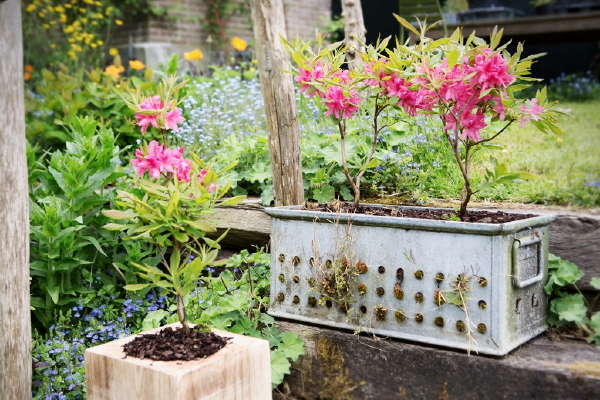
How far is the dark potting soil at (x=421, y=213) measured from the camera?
227cm

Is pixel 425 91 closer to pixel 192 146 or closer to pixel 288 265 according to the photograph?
pixel 288 265

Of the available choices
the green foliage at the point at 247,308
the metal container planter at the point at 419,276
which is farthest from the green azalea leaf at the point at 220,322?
the metal container planter at the point at 419,276

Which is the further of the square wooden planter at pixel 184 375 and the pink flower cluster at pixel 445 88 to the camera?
the pink flower cluster at pixel 445 88

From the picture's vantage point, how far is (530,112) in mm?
2180

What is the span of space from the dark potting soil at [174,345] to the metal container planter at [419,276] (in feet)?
1.67

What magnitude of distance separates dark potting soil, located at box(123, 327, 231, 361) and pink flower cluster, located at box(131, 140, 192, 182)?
0.52 meters

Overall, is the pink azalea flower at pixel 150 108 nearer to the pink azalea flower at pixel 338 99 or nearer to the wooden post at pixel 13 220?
the wooden post at pixel 13 220

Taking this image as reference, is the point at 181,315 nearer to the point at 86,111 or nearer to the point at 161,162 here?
the point at 161,162

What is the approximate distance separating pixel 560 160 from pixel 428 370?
1790mm

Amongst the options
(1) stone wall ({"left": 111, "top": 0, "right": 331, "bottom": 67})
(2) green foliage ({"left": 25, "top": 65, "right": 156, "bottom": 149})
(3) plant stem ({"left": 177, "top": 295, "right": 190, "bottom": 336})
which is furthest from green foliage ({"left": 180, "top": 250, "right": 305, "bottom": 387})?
(1) stone wall ({"left": 111, "top": 0, "right": 331, "bottom": 67})

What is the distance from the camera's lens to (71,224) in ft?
9.30

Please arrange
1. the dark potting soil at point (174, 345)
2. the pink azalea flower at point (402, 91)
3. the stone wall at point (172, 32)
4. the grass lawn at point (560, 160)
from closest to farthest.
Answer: the dark potting soil at point (174, 345)
the pink azalea flower at point (402, 91)
the grass lawn at point (560, 160)
the stone wall at point (172, 32)

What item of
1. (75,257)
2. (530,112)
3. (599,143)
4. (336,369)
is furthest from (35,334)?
(599,143)

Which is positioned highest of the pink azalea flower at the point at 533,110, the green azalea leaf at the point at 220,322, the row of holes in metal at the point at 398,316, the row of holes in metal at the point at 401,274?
the pink azalea flower at the point at 533,110
